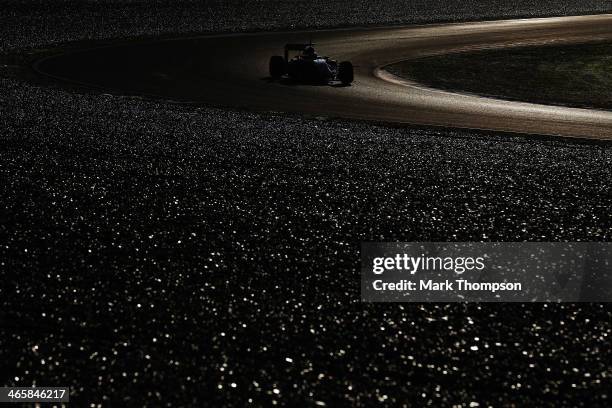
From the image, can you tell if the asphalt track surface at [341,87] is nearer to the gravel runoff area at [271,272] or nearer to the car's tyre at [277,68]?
the car's tyre at [277,68]

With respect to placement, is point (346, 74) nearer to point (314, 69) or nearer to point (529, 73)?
point (314, 69)

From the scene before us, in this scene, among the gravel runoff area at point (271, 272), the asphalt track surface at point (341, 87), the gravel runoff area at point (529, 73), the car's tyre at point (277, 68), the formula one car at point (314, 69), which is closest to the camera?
the gravel runoff area at point (271, 272)

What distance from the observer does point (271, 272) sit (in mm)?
3971

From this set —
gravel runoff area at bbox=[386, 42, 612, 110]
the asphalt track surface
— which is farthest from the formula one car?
gravel runoff area at bbox=[386, 42, 612, 110]

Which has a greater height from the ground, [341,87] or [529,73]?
[529,73]

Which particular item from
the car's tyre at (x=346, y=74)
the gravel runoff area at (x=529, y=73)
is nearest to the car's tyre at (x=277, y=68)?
the car's tyre at (x=346, y=74)

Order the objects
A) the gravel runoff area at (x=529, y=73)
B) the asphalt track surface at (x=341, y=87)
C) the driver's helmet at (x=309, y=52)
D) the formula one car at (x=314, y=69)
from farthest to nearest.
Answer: the formula one car at (x=314, y=69), the driver's helmet at (x=309, y=52), the gravel runoff area at (x=529, y=73), the asphalt track surface at (x=341, y=87)

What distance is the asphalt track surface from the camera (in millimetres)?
13617

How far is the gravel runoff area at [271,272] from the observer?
2.79 metres

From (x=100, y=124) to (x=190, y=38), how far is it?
19943mm

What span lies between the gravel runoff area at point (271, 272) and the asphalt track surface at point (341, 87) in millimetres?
5590

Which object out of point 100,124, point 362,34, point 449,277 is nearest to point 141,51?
point 362,34

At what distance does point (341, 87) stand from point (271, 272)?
552 inches

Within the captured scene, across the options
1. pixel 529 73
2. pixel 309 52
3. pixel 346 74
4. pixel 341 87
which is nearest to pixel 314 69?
pixel 309 52
